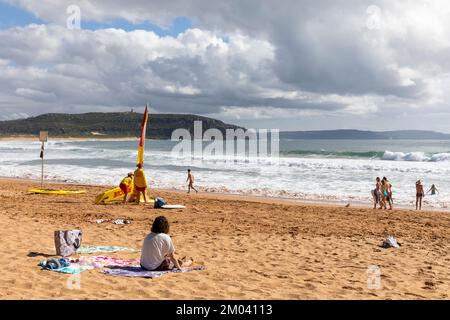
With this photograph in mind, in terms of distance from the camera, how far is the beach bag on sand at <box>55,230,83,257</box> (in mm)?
6984

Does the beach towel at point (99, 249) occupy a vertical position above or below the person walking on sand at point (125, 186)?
below

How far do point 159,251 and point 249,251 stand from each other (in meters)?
2.22

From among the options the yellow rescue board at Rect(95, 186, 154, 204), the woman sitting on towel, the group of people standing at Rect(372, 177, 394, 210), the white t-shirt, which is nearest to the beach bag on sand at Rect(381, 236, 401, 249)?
the woman sitting on towel

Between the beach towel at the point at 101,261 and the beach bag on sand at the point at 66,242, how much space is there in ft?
1.01

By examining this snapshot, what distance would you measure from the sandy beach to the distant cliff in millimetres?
142530

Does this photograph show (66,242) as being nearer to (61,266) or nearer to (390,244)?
(61,266)

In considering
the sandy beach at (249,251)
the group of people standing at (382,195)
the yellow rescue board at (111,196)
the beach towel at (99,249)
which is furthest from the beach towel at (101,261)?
the group of people standing at (382,195)

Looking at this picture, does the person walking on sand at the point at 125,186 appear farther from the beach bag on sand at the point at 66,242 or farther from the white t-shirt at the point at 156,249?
the white t-shirt at the point at 156,249

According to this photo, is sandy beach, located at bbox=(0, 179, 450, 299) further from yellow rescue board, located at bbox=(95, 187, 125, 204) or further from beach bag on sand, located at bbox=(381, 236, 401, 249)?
yellow rescue board, located at bbox=(95, 187, 125, 204)

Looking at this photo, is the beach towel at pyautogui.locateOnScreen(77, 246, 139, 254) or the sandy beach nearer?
the sandy beach

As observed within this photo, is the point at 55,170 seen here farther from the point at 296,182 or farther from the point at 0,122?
the point at 0,122

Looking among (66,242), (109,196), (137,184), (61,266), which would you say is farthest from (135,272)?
(109,196)

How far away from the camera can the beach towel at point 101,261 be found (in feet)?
21.5
